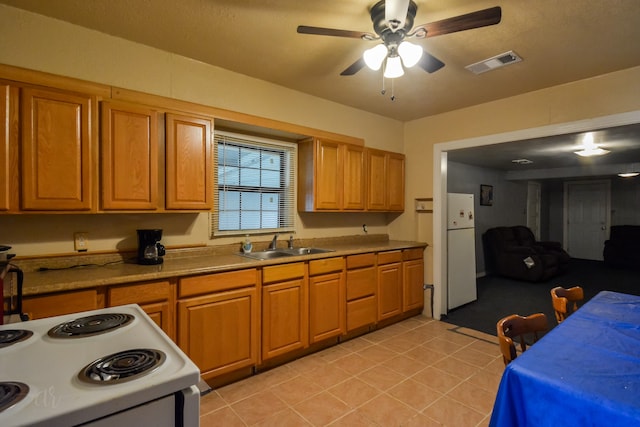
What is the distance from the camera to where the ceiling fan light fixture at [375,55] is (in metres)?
1.94

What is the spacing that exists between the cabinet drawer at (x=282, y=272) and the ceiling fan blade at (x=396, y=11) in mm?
1898

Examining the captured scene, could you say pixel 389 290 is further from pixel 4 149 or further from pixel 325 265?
pixel 4 149

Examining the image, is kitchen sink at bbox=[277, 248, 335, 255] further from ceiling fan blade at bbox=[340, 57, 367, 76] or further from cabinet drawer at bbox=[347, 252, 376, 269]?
ceiling fan blade at bbox=[340, 57, 367, 76]

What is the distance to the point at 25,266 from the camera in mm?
2072

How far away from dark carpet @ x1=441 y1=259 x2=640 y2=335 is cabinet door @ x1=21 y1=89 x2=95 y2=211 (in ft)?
12.8

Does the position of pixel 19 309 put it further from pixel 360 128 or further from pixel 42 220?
pixel 360 128


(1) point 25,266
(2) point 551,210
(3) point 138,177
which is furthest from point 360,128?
(2) point 551,210

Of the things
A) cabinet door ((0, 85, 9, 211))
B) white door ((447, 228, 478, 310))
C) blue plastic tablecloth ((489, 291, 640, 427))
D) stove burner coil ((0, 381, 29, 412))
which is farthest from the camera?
white door ((447, 228, 478, 310))

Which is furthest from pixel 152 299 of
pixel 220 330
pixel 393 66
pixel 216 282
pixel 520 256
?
pixel 520 256

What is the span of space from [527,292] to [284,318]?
4.46 metres

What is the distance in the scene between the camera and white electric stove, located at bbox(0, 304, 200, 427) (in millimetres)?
710

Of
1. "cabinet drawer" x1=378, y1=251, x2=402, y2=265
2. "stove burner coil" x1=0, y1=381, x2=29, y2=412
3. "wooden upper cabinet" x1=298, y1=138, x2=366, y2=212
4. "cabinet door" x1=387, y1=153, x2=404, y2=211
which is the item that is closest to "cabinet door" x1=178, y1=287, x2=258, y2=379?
"wooden upper cabinet" x1=298, y1=138, x2=366, y2=212

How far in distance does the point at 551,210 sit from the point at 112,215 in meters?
10.6

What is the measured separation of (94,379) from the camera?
81cm
